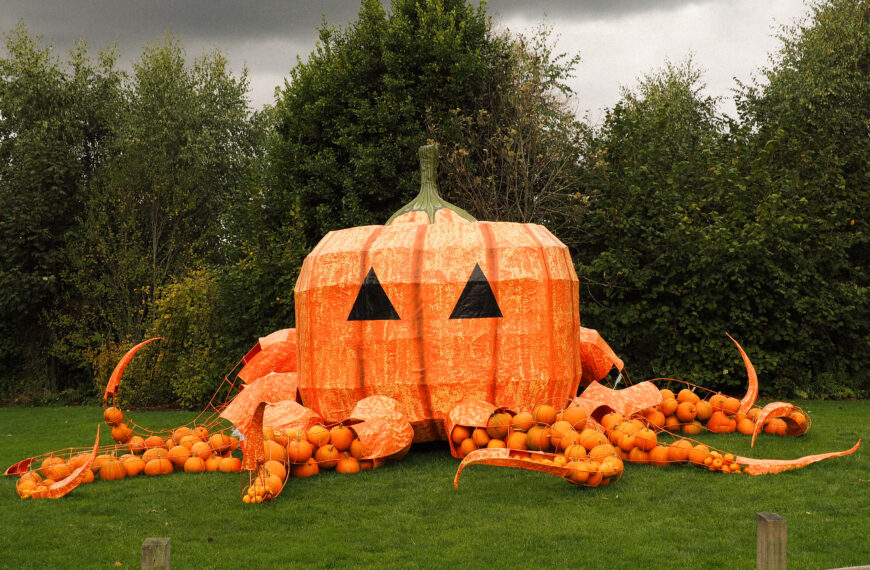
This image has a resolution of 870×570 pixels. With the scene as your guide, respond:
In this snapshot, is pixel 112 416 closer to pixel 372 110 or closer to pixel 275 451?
pixel 275 451

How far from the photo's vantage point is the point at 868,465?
7.41 metres

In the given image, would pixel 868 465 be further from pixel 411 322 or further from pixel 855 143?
pixel 855 143

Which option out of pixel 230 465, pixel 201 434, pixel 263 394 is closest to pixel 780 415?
pixel 263 394

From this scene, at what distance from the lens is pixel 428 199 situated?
967cm

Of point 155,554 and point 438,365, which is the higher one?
point 438,365

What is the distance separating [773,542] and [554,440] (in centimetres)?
409

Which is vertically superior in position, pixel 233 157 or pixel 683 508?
pixel 233 157

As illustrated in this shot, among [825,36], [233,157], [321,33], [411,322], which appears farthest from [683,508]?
[233,157]

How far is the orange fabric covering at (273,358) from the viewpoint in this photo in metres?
9.95

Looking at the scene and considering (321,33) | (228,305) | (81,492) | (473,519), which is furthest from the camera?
(321,33)

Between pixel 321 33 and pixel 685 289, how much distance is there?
8.97 meters

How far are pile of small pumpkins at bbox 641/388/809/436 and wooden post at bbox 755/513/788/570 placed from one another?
18.8 ft

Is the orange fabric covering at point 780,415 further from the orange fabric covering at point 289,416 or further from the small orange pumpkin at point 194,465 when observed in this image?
the small orange pumpkin at point 194,465

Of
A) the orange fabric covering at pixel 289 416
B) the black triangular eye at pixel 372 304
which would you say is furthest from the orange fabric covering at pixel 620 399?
the orange fabric covering at pixel 289 416
